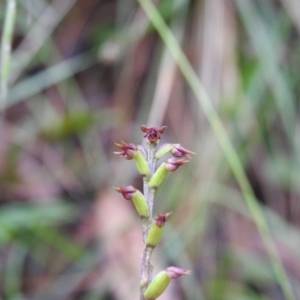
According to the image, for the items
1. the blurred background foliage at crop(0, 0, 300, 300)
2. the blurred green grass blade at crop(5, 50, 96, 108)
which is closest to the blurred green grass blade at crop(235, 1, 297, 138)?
the blurred background foliage at crop(0, 0, 300, 300)

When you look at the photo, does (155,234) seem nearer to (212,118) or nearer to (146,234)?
(146,234)

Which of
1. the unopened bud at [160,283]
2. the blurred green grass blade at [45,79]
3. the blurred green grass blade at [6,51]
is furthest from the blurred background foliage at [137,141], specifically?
the unopened bud at [160,283]

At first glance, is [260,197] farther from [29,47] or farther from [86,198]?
[29,47]

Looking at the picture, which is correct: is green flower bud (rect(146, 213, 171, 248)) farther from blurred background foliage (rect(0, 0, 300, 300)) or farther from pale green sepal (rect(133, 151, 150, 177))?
blurred background foliage (rect(0, 0, 300, 300))

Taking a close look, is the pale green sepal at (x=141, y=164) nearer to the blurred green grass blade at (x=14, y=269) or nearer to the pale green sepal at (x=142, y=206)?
the pale green sepal at (x=142, y=206)

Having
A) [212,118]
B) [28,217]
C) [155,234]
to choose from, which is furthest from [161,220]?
[28,217]

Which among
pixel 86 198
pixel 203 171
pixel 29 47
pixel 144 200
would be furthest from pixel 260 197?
pixel 144 200

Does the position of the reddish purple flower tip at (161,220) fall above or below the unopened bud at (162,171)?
below
